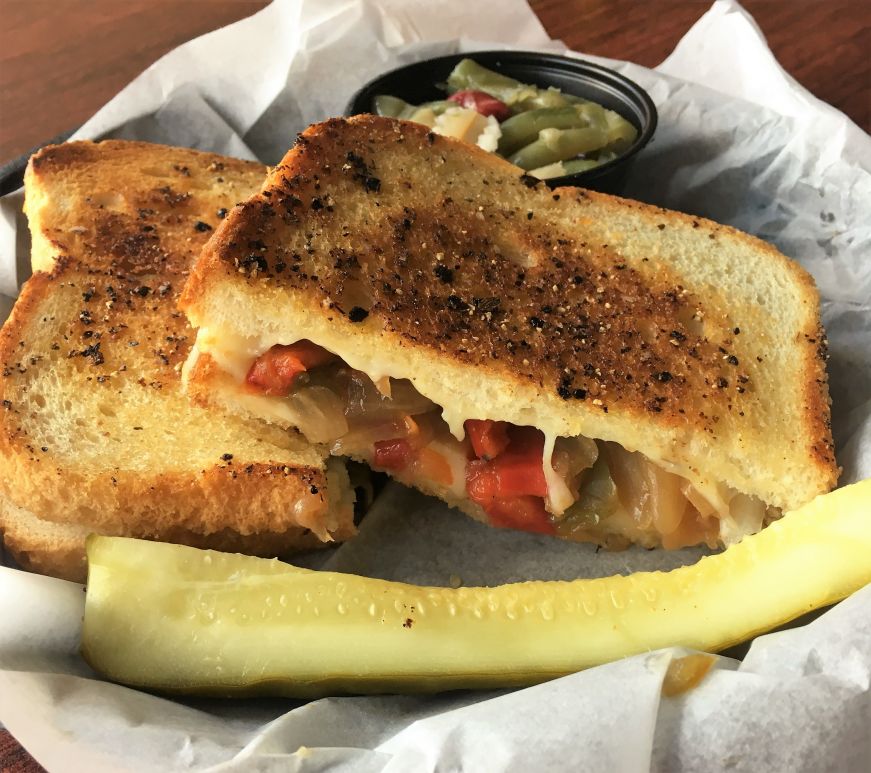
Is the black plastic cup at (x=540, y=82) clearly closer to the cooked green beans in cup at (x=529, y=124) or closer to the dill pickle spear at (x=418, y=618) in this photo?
the cooked green beans in cup at (x=529, y=124)

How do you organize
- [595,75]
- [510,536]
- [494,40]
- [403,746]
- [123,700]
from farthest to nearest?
[494,40] < [595,75] < [510,536] < [123,700] < [403,746]

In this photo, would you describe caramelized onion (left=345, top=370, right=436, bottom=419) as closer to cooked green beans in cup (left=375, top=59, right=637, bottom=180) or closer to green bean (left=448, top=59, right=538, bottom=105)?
cooked green beans in cup (left=375, top=59, right=637, bottom=180)

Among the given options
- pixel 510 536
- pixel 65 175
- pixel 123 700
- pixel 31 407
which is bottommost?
pixel 510 536

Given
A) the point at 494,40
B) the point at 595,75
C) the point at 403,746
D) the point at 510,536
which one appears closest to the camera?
the point at 403,746

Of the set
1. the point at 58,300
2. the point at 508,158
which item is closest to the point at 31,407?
the point at 58,300

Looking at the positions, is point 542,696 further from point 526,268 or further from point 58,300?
point 58,300
